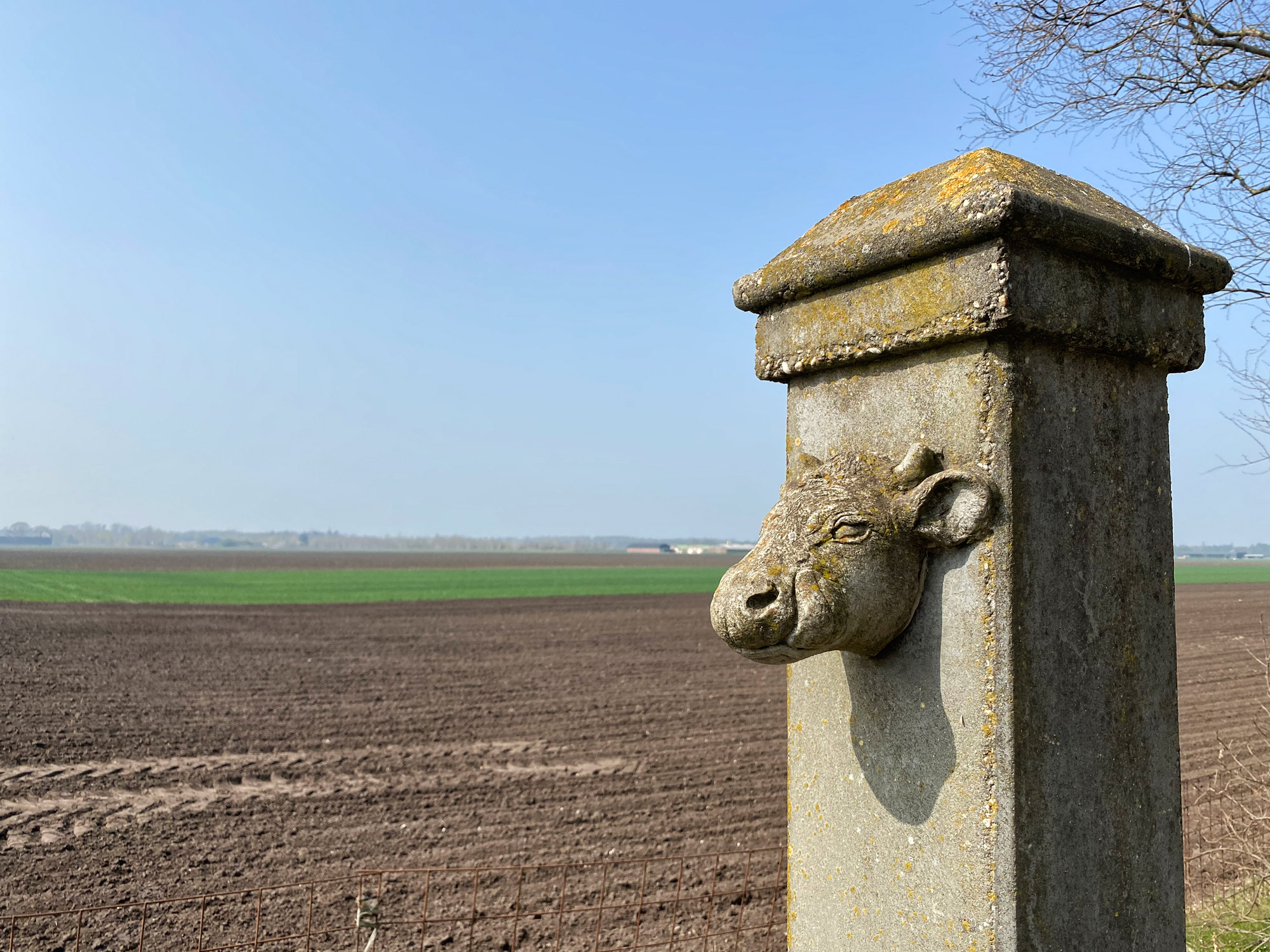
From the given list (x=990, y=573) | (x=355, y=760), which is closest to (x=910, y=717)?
(x=990, y=573)

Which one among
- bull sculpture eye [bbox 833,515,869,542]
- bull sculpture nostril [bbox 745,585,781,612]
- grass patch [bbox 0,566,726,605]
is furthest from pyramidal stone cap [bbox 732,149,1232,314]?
grass patch [bbox 0,566,726,605]

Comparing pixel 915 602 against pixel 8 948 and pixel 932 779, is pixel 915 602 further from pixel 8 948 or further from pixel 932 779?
pixel 8 948

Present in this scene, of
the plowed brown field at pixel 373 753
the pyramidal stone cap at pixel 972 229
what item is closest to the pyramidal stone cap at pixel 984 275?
the pyramidal stone cap at pixel 972 229

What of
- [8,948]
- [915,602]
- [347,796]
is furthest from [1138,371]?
[347,796]

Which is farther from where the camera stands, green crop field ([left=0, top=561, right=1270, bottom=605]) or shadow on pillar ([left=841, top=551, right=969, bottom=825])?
green crop field ([left=0, top=561, right=1270, bottom=605])

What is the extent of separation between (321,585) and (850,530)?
1851 inches

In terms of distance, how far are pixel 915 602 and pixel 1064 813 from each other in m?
0.51

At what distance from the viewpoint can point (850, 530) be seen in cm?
190

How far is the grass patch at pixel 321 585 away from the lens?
3531 cm

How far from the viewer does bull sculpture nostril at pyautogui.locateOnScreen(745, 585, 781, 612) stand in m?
1.86

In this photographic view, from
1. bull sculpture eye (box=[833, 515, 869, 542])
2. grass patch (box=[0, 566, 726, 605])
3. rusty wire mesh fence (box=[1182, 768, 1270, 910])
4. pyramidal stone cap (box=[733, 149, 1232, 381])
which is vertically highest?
pyramidal stone cap (box=[733, 149, 1232, 381])

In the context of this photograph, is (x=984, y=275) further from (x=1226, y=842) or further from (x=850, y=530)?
(x=1226, y=842)

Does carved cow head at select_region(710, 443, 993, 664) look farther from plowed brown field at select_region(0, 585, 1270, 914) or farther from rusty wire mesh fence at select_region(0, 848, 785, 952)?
plowed brown field at select_region(0, 585, 1270, 914)

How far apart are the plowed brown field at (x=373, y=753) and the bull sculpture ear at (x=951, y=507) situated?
6534 millimetres
